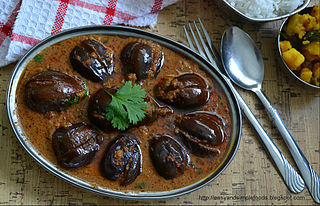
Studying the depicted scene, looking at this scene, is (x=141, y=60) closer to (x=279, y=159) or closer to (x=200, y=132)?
(x=200, y=132)

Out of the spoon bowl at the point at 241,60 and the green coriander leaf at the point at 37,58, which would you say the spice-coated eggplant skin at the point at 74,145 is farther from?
the spoon bowl at the point at 241,60

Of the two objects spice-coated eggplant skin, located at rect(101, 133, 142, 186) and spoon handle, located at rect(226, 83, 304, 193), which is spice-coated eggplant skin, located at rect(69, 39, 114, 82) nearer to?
spice-coated eggplant skin, located at rect(101, 133, 142, 186)

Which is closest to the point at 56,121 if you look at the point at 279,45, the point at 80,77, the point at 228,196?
the point at 80,77

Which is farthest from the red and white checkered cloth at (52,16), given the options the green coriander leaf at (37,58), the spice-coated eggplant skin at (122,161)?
the spice-coated eggplant skin at (122,161)

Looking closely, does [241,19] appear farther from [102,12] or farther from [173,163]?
[173,163]

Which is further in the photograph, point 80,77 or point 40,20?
point 40,20

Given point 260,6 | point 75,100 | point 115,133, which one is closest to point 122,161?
point 115,133
